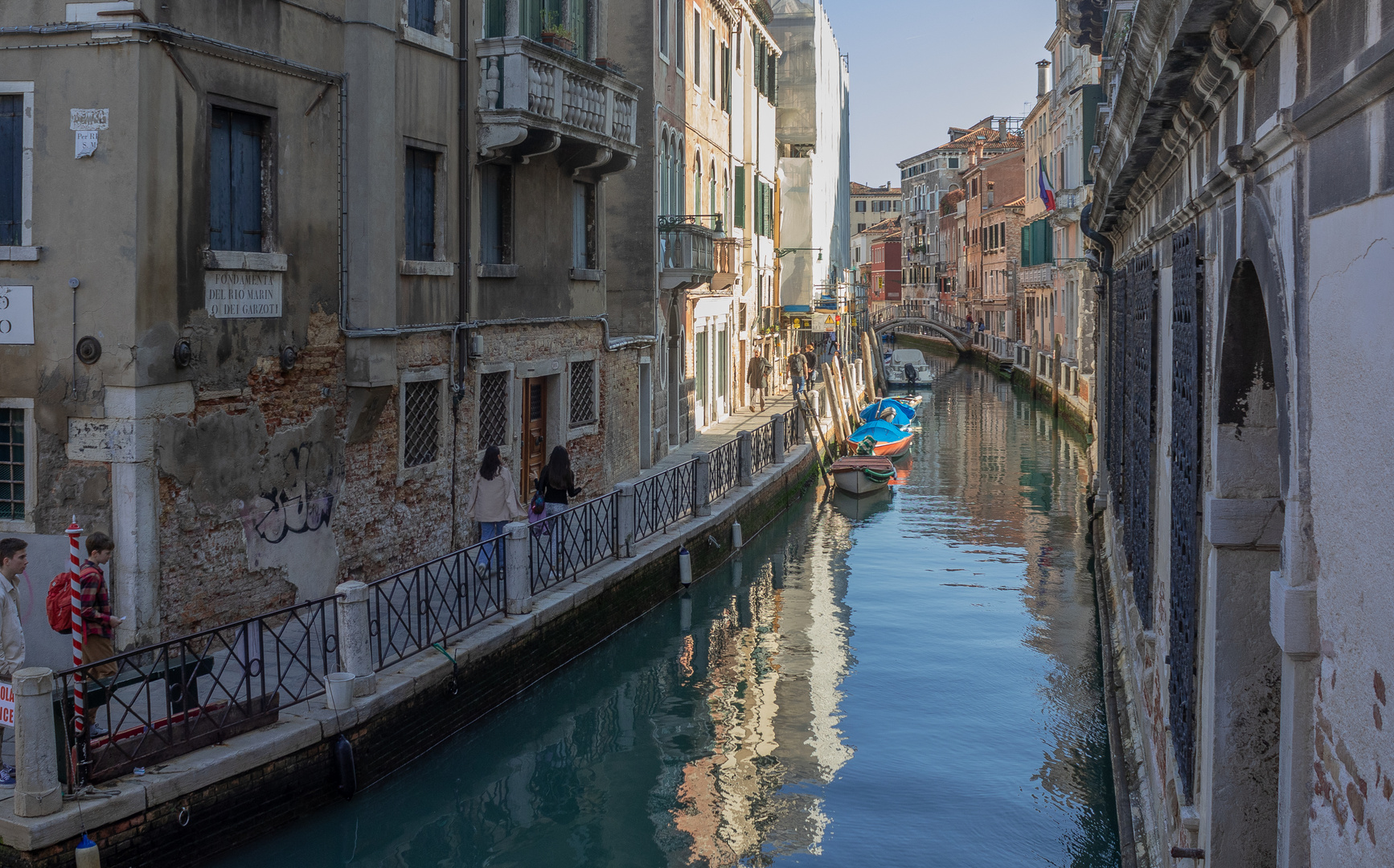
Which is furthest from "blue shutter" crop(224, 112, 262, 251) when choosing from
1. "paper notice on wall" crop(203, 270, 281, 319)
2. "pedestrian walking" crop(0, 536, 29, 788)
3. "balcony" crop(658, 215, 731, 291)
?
"balcony" crop(658, 215, 731, 291)

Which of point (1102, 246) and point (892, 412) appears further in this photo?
point (892, 412)

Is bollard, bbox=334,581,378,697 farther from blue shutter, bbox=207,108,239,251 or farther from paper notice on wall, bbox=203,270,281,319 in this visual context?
blue shutter, bbox=207,108,239,251

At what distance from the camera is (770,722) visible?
36.2 ft

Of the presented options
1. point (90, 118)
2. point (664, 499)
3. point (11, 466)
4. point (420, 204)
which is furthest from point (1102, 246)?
point (11, 466)

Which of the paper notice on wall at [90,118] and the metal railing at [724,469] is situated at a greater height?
the paper notice on wall at [90,118]

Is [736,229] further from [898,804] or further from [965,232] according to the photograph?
[965,232]

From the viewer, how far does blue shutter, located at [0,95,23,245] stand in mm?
8750

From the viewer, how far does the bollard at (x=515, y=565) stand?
35.1ft

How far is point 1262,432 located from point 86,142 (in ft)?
23.9

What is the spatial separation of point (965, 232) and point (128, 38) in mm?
64521

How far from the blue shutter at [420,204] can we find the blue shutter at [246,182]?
1932 mm

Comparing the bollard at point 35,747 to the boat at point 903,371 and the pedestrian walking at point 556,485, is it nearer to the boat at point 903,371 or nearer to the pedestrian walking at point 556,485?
the pedestrian walking at point 556,485

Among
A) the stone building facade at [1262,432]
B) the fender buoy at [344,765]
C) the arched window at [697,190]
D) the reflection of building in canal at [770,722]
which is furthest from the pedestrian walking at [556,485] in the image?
the arched window at [697,190]

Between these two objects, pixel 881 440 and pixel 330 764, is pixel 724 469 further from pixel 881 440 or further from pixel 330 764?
pixel 881 440
